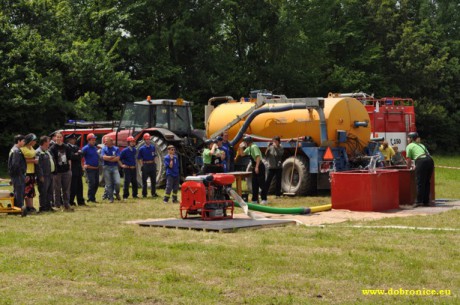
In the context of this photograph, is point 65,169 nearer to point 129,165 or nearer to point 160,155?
point 129,165

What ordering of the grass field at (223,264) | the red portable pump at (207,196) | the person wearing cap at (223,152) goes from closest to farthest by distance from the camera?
the grass field at (223,264)
the red portable pump at (207,196)
the person wearing cap at (223,152)

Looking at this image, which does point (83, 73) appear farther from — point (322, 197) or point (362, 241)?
point (362, 241)

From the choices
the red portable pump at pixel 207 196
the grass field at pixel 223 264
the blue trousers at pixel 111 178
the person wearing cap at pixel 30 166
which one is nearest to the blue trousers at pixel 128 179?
the blue trousers at pixel 111 178

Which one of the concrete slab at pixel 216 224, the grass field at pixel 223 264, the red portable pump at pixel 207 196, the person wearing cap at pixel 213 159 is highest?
the person wearing cap at pixel 213 159

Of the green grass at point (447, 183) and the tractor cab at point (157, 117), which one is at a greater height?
the tractor cab at point (157, 117)

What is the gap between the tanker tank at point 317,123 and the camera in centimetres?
2170

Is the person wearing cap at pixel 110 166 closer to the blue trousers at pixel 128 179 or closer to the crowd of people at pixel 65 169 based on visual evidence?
the crowd of people at pixel 65 169

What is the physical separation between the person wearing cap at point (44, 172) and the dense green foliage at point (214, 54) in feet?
53.4

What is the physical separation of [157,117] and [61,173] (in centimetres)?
748

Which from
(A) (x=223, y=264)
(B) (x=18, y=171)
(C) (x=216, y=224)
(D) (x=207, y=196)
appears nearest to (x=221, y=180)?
(D) (x=207, y=196)

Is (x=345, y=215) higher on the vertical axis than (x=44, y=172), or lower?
lower

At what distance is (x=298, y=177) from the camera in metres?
21.9

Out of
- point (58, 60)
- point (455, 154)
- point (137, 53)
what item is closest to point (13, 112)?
point (58, 60)

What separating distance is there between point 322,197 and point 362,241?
30.3ft
